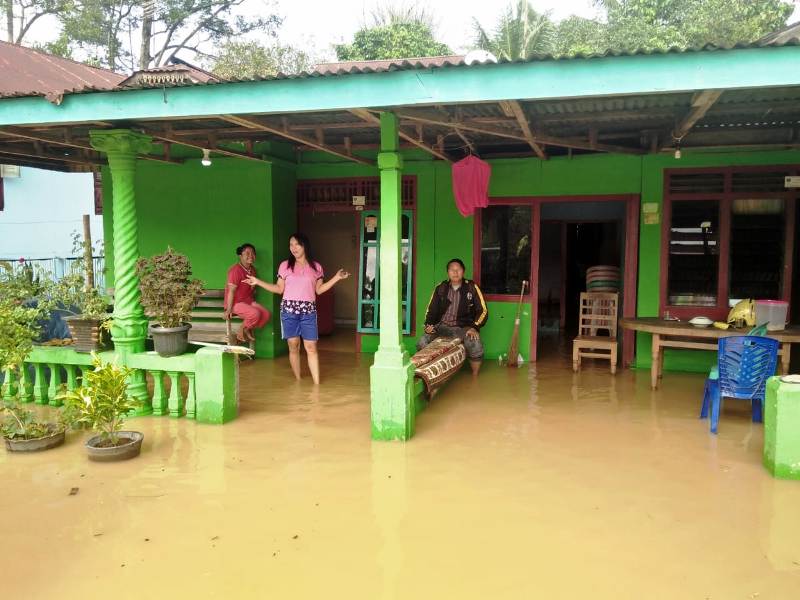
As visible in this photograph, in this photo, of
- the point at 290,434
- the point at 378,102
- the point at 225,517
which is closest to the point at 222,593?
the point at 225,517

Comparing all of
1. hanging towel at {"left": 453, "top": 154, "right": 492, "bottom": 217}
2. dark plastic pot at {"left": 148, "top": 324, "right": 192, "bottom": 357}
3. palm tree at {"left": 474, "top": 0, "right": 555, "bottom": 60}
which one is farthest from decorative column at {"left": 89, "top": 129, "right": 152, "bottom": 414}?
palm tree at {"left": 474, "top": 0, "right": 555, "bottom": 60}

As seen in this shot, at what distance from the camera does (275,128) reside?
5.39m

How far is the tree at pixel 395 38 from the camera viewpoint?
22.5m

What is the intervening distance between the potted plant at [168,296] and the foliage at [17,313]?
0.88 m

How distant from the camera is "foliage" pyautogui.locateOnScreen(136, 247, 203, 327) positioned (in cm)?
519

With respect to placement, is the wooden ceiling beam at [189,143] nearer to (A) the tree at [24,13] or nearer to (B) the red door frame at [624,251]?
(B) the red door frame at [624,251]

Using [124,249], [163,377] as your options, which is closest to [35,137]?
[124,249]

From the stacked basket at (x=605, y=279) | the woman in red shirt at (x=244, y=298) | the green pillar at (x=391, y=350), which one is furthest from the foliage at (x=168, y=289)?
the stacked basket at (x=605, y=279)

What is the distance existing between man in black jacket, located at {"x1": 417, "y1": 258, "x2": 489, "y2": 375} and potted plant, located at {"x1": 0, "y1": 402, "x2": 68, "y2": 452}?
153 inches

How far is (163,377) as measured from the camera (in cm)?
558

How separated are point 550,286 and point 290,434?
32.3ft

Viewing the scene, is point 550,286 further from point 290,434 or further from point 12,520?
point 12,520

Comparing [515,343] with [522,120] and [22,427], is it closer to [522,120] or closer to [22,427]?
[522,120]

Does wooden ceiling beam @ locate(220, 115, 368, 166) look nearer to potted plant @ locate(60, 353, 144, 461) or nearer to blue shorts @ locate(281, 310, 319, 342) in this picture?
blue shorts @ locate(281, 310, 319, 342)
